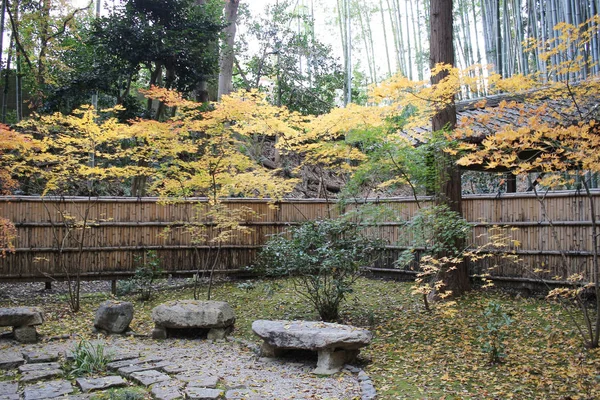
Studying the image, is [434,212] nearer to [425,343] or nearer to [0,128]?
[425,343]

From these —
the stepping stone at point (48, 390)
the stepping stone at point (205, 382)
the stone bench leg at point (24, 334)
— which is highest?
the stone bench leg at point (24, 334)

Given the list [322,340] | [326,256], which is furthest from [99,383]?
[326,256]

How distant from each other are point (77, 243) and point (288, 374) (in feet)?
18.2

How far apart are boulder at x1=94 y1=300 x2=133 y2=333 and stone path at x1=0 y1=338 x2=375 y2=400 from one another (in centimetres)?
57

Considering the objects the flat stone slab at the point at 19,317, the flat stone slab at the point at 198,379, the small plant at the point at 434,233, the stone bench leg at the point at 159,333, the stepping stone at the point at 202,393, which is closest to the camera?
the stepping stone at the point at 202,393

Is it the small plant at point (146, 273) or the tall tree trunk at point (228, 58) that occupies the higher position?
the tall tree trunk at point (228, 58)

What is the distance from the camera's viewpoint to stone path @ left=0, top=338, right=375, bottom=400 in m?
4.26

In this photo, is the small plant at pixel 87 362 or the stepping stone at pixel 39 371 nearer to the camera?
the stepping stone at pixel 39 371

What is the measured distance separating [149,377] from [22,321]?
2525mm

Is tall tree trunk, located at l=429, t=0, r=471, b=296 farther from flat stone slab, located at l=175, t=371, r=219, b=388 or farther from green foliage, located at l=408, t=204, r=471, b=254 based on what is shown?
flat stone slab, located at l=175, t=371, r=219, b=388

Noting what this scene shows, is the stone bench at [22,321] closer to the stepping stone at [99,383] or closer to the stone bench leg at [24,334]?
the stone bench leg at [24,334]

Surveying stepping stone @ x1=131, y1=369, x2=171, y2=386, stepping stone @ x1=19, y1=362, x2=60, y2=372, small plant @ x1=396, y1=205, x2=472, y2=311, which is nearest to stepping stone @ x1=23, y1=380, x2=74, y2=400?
stepping stone @ x1=19, y1=362, x2=60, y2=372

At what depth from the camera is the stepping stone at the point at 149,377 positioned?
15.0ft

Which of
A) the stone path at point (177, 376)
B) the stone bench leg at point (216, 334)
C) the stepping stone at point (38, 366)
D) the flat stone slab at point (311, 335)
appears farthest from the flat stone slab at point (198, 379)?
the stone bench leg at point (216, 334)
